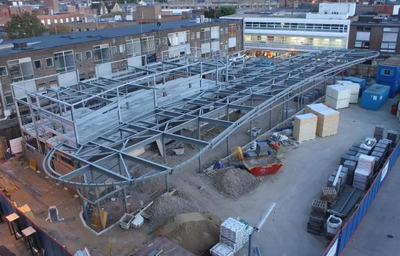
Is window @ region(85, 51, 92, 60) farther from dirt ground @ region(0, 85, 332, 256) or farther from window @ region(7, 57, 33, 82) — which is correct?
dirt ground @ region(0, 85, 332, 256)

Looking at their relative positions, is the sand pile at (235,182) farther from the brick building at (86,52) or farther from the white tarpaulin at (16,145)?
the white tarpaulin at (16,145)

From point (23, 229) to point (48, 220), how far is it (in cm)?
170

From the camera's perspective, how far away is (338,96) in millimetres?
32000

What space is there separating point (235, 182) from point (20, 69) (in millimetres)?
20139

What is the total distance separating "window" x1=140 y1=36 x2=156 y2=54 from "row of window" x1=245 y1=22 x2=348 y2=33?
27.2 metres

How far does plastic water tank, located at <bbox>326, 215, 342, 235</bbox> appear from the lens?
51.1ft

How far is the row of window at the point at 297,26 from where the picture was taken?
5271cm

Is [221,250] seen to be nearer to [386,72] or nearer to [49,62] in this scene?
[49,62]

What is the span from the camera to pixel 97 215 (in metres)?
17.6

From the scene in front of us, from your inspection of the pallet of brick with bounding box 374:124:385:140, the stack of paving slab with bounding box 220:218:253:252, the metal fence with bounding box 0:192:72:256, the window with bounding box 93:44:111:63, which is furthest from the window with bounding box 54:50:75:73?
the pallet of brick with bounding box 374:124:385:140

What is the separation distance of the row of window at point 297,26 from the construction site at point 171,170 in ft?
87.4

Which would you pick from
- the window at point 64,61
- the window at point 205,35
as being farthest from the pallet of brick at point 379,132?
the window at point 64,61

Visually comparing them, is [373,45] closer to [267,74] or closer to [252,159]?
[267,74]

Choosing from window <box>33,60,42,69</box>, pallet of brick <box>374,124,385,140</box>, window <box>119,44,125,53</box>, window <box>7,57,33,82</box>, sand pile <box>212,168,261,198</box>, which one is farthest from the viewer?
window <box>119,44,125,53</box>
